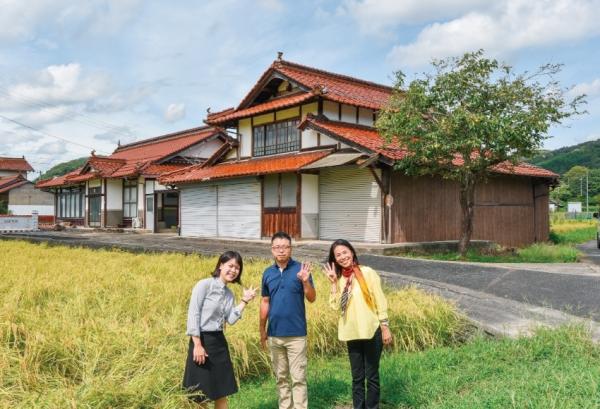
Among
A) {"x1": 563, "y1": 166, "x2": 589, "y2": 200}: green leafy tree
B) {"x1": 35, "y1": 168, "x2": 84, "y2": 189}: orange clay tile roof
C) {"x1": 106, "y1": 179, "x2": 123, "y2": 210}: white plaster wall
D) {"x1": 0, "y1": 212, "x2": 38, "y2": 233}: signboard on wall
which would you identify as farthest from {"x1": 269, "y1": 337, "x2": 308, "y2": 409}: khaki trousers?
{"x1": 563, "y1": 166, "x2": 589, "y2": 200}: green leafy tree

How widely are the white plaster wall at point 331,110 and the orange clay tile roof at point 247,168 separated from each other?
4.49 ft

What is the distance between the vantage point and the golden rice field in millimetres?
3709

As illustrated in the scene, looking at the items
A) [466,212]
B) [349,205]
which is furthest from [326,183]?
[466,212]

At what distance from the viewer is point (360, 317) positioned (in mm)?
3881

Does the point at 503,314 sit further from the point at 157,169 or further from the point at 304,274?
the point at 157,169

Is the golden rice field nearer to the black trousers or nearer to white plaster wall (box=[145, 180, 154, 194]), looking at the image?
the black trousers

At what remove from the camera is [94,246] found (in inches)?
599

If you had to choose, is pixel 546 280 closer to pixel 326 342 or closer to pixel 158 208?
pixel 326 342

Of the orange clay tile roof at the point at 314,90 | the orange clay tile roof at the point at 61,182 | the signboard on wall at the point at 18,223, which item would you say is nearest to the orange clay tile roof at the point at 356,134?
the orange clay tile roof at the point at 314,90

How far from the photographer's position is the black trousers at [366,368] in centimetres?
389

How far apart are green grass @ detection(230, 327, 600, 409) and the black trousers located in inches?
15.1

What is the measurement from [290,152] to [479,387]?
14.5 meters

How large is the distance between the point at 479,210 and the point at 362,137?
5.33 meters

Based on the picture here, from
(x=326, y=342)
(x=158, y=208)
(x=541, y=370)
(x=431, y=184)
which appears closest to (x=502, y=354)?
(x=541, y=370)
